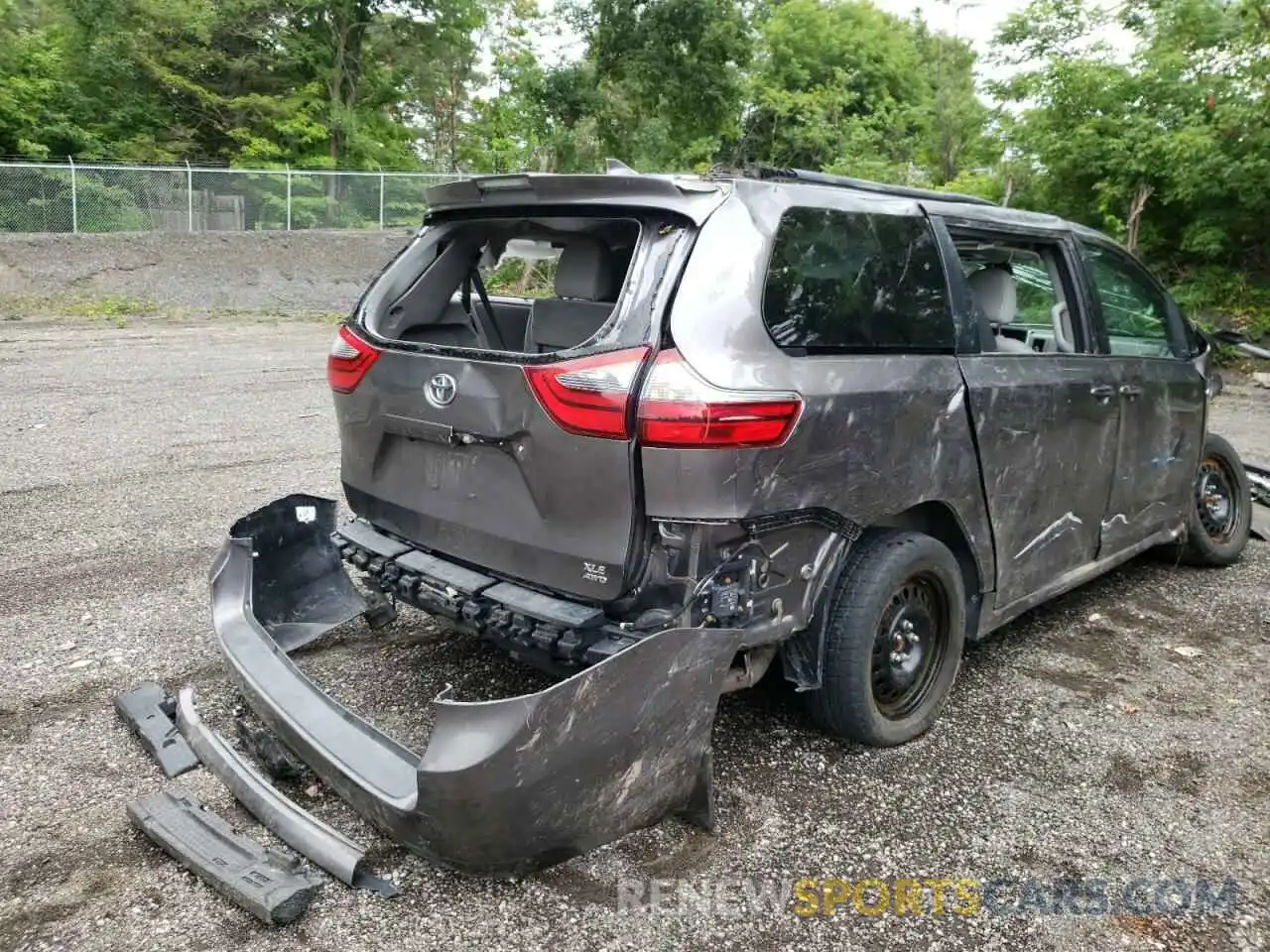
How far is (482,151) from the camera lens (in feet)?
108

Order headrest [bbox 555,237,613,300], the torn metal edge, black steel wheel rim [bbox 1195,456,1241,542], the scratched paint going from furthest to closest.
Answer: black steel wheel rim [bbox 1195,456,1241,542]
the scratched paint
headrest [bbox 555,237,613,300]
the torn metal edge

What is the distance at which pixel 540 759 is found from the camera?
2258mm

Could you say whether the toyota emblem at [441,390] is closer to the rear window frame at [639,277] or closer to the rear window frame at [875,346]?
the rear window frame at [639,277]

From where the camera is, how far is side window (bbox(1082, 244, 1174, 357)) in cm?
434

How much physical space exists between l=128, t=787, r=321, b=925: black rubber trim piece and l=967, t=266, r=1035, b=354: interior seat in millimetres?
3327

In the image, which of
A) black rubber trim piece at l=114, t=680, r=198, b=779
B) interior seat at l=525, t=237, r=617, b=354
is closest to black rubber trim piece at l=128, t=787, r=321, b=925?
black rubber trim piece at l=114, t=680, r=198, b=779

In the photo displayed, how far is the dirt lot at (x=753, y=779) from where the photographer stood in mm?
2443

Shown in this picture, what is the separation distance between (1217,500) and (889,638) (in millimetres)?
3321

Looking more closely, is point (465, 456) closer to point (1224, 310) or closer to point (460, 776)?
point (460, 776)

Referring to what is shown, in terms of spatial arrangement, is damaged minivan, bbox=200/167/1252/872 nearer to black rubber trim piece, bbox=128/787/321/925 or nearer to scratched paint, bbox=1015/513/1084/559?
scratched paint, bbox=1015/513/1084/559

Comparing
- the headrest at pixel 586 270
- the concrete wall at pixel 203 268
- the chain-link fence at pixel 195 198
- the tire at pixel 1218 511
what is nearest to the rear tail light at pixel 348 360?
the headrest at pixel 586 270

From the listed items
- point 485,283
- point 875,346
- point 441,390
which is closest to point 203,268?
point 485,283

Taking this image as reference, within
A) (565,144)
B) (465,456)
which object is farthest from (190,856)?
(565,144)

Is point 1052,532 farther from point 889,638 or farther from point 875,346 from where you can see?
point 875,346
